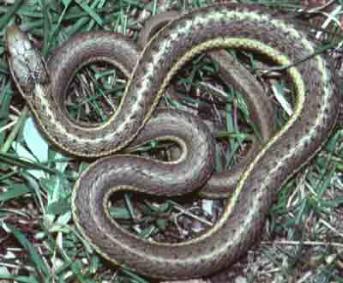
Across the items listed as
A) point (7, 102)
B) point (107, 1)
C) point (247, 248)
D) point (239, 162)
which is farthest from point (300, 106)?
point (7, 102)

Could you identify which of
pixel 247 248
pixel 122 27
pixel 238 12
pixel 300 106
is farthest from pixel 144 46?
pixel 247 248

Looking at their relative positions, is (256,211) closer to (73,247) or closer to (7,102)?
(73,247)

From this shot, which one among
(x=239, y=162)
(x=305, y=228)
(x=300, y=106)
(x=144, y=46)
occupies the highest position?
(x=144, y=46)

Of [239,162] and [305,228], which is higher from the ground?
[239,162]

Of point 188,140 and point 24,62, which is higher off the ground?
point 24,62
